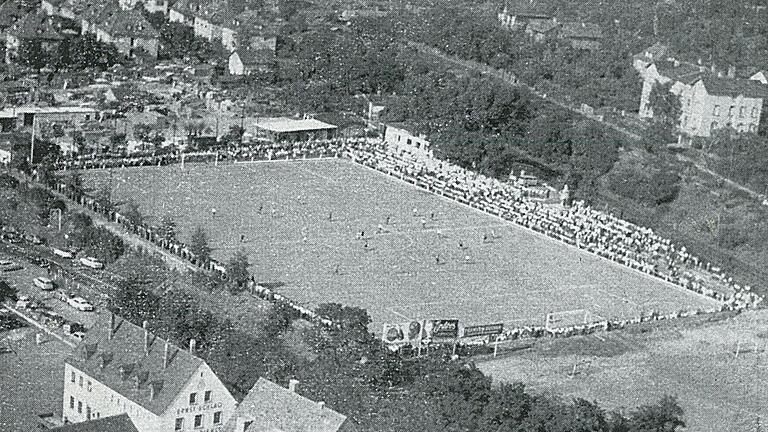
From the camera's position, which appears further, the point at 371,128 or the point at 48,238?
the point at 371,128

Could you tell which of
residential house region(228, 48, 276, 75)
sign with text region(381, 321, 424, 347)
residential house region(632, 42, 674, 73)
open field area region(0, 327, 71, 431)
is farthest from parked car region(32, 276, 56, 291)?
residential house region(632, 42, 674, 73)

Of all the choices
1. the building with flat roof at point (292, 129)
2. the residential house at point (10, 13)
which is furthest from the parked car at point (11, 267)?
the residential house at point (10, 13)

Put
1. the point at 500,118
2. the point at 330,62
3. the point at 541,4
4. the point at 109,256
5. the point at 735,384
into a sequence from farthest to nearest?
the point at 541,4 < the point at 330,62 < the point at 500,118 < the point at 109,256 < the point at 735,384

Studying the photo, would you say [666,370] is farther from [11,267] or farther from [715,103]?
[715,103]

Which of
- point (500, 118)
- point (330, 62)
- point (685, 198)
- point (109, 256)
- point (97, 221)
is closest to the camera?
point (109, 256)

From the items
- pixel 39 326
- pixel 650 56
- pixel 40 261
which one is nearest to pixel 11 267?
pixel 40 261

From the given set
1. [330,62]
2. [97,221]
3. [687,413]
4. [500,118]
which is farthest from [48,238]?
[330,62]

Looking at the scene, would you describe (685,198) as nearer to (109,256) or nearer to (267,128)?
(267,128)
